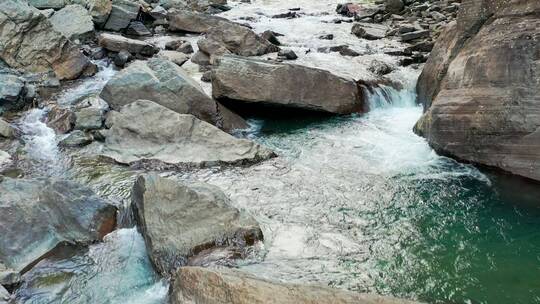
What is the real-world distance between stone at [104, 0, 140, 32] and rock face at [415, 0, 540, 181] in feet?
42.7

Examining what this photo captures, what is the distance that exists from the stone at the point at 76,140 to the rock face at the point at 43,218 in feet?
9.29

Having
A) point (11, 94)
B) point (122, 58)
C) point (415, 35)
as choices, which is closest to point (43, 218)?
point (11, 94)

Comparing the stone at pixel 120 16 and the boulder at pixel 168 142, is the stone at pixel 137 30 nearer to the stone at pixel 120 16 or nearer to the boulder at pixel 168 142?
the stone at pixel 120 16

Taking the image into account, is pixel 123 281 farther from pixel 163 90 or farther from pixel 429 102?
pixel 429 102

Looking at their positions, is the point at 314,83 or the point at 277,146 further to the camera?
the point at 314,83

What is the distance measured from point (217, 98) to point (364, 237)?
5.74m

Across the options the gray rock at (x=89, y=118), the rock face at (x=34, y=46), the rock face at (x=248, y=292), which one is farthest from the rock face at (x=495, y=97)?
the rock face at (x=34, y=46)

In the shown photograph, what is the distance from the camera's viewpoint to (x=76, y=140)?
973 cm

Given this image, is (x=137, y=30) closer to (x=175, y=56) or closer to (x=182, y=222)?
(x=175, y=56)

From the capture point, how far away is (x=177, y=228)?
20.6ft

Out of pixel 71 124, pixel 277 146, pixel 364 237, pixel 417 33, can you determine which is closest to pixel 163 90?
pixel 71 124

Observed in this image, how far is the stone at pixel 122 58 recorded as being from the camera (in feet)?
47.3

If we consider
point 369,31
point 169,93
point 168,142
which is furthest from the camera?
point 369,31

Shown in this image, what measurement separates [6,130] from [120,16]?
403 inches
